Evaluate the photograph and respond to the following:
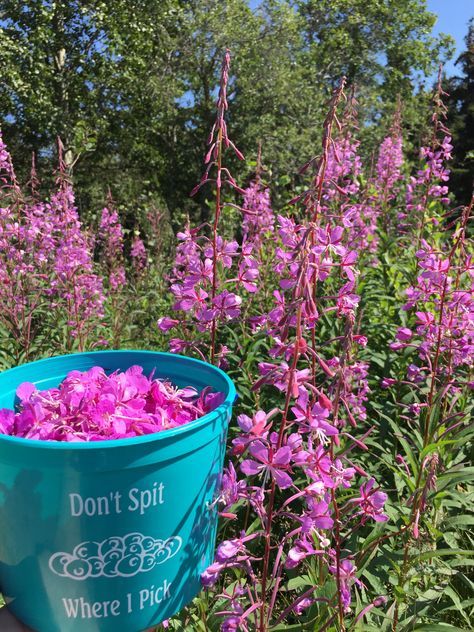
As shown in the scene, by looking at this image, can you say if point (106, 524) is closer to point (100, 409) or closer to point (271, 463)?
point (100, 409)

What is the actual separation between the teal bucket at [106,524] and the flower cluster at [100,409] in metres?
0.11

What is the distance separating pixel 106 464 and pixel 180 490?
Answer: 0.65ft

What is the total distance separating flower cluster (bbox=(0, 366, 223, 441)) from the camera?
3.73 feet

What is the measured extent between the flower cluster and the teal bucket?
115 millimetres

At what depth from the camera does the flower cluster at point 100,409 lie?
1137 millimetres

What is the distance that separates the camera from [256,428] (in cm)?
108

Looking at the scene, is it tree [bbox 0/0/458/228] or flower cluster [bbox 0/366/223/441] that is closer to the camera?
flower cluster [bbox 0/366/223/441]

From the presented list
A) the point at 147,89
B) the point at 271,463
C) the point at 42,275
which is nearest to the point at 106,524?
the point at 271,463

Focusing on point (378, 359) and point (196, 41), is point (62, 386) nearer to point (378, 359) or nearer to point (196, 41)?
point (378, 359)

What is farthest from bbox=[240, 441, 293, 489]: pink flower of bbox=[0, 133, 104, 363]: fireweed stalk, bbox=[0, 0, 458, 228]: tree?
bbox=[0, 0, 458, 228]: tree

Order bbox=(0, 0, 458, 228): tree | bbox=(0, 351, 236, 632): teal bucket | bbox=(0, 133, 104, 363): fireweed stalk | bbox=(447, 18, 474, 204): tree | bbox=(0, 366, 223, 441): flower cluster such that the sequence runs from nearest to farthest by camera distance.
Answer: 1. bbox=(0, 351, 236, 632): teal bucket
2. bbox=(0, 366, 223, 441): flower cluster
3. bbox=(0, 133, 104, 363): fireweed stalk
4. bbox=(0, 0, 458, 228): tree
5. bbox=(447, 18, 474, 204): tree

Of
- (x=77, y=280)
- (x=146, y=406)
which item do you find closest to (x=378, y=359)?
(x=77, y=280)

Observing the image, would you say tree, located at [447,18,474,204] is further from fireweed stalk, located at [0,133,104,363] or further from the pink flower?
the pink flower

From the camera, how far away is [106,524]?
1041 millimetres
